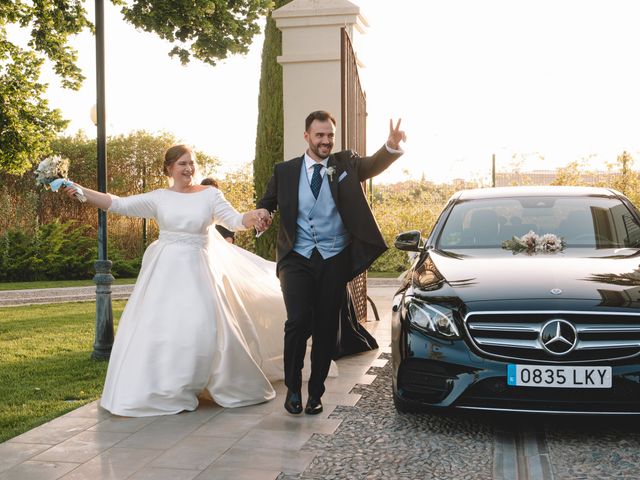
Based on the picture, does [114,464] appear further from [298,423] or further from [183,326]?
[183,326]

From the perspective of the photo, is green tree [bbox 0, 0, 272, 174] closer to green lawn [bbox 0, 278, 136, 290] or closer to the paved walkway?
green lawn [bbox 0, 278, 136, 290]

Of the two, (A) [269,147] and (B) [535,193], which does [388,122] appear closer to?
(B) [535,193]

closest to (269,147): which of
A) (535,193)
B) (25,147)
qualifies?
(25,147)

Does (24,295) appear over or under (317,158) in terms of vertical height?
under

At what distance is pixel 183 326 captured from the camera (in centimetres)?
539

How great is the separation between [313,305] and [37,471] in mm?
2001

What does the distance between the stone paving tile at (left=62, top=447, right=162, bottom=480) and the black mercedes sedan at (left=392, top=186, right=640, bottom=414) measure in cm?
155

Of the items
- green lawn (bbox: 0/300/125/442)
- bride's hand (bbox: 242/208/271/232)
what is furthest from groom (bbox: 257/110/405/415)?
green lawn (bbox: 0/300/125/442)

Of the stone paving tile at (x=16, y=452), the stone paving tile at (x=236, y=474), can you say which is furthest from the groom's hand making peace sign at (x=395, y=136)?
the stone paving tile at (x=16, y=452)

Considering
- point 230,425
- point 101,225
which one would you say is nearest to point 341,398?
point 230,425

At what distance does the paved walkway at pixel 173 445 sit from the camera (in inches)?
157

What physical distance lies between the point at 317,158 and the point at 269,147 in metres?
6.72

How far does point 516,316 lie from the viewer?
4.33 m

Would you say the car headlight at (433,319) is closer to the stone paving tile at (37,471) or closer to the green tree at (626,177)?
the stone paving tile at (37,471)
